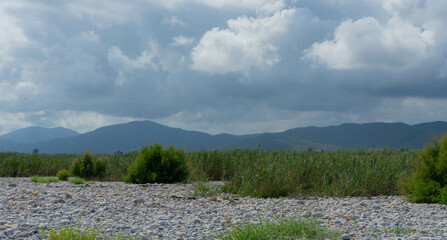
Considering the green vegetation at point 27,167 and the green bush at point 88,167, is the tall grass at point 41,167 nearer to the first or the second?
the green vegetation at point 27,167

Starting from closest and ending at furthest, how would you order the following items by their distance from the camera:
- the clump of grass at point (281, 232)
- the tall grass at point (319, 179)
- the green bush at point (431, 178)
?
1. the clump of grass at point (281, 232)
2. the green bush at point (431, 178)
3. the tall grass at point (319, 179)

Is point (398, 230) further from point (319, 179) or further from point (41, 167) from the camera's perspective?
point (41, 167)

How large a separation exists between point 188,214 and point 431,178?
5057mm

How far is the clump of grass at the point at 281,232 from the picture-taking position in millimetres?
3816

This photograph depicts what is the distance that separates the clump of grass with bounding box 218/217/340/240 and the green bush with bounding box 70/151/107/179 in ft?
31.2

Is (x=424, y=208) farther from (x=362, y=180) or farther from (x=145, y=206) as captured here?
(x=145, y=206)

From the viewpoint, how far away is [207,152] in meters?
12.2

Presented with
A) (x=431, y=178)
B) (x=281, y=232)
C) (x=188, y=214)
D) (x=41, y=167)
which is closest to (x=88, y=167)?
(x=41, y=167)

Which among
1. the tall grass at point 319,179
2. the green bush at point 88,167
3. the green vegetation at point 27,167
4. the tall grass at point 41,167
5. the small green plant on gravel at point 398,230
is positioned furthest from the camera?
the green vegetation at point 27,167

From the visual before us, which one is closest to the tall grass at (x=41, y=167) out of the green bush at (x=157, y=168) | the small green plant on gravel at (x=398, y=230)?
the green bush at (x=157, y=168)

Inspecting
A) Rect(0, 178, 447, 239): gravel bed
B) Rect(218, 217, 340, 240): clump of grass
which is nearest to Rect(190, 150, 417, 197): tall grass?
Rect(0, 178, 447, 239): gravel bed

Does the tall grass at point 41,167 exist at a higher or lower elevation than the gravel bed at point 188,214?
higher

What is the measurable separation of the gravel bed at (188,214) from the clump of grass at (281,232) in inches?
9.5

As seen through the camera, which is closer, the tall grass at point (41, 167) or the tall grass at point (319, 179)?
the tall grass at point (319, 179)
